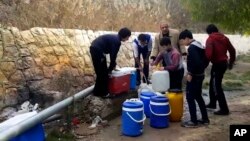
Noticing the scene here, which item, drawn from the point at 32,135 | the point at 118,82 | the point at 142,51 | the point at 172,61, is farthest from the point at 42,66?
the point at 32,135

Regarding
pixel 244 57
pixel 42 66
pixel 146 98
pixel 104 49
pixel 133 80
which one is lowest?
pixel 244 57

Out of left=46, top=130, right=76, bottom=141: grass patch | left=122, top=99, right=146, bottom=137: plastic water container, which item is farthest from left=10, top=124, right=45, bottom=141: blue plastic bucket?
left=122, top=99, right=146, bottom=137: plastic water container

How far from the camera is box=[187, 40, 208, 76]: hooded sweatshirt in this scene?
21.9ft

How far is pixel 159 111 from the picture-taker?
6.86 metres

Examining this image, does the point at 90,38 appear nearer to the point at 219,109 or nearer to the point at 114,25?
the point at 114,25

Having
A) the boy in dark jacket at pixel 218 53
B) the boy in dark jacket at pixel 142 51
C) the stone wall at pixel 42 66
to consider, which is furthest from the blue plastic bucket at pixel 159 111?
the stone wall at pixel 42 66

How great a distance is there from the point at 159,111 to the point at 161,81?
101 cm

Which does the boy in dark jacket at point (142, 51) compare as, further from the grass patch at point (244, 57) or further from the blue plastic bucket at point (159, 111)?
the grass patch at point (244, 57)

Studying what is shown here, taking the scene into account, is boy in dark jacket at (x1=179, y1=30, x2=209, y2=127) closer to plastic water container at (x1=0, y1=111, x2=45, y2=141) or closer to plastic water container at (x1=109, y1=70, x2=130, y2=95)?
plastic water container at (x1=109, y1=70, x2=130, y2=95)

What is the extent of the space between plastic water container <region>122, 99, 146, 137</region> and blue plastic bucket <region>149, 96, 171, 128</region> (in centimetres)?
54

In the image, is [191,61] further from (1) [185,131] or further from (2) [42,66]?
(2) [42,66]

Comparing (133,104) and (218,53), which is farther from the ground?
(218,53)

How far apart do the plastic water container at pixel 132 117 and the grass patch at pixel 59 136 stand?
95 centimetres

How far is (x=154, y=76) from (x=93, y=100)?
1373mm
